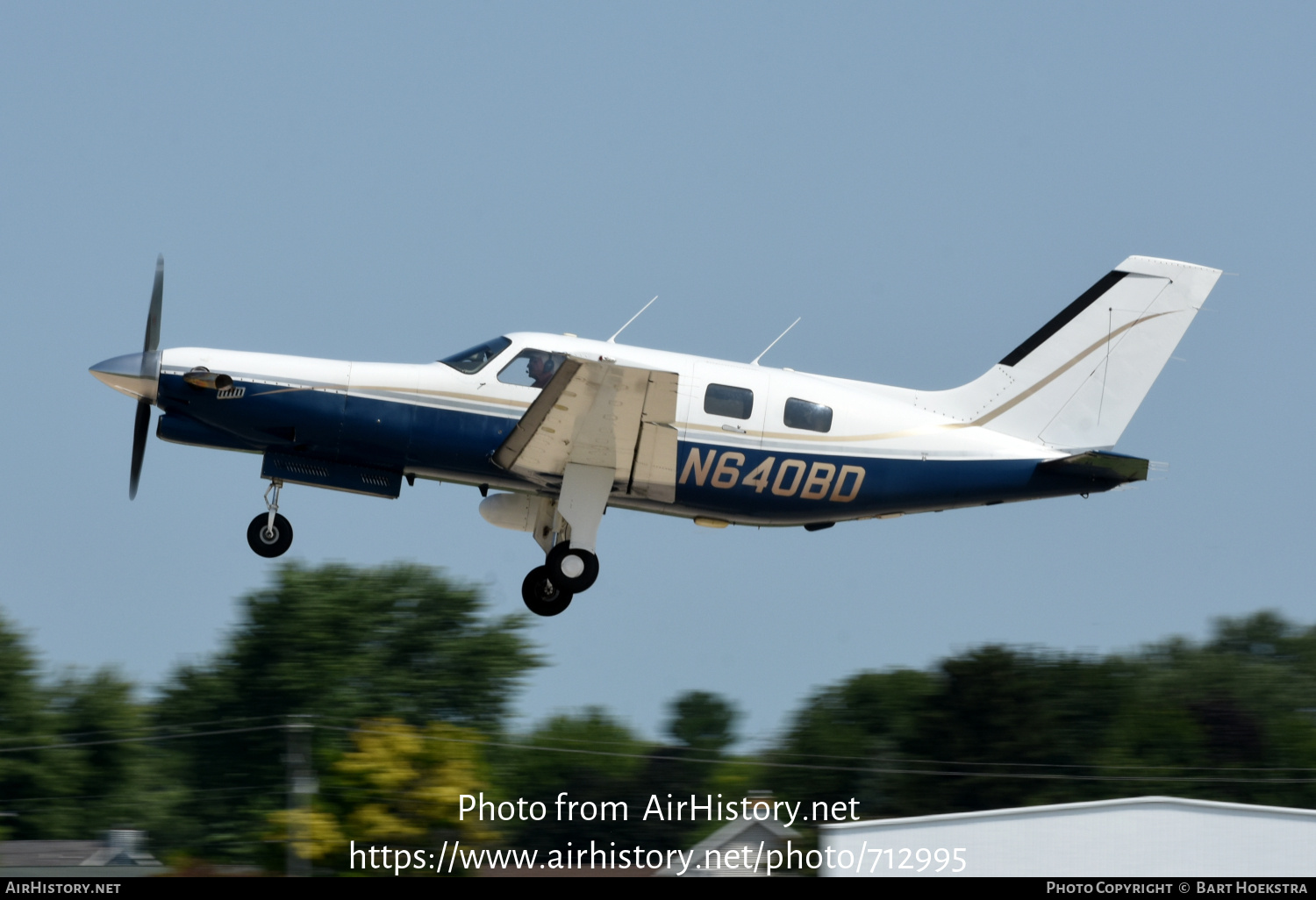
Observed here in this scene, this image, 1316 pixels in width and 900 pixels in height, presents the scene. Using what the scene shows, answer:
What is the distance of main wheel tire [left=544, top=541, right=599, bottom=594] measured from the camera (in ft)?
50.3

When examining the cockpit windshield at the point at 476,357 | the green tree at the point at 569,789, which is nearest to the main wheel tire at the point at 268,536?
the cockpit windshield at the point at 476,357

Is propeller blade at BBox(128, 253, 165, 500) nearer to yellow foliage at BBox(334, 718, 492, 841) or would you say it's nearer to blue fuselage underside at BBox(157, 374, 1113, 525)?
blue fuselage underside at BBox(157, 374, 1113, 525)

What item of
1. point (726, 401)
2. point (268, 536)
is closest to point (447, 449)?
point (268, 536)

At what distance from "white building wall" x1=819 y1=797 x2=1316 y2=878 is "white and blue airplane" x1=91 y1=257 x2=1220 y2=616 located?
12.4ft

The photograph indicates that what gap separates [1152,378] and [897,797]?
23898 millimetres

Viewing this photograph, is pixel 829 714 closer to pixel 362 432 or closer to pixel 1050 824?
pixel 1050 824

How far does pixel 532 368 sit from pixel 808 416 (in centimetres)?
291

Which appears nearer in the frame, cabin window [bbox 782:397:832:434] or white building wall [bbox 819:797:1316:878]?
cabin window [bbox 782:397:832:434]

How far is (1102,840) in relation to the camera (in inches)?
664

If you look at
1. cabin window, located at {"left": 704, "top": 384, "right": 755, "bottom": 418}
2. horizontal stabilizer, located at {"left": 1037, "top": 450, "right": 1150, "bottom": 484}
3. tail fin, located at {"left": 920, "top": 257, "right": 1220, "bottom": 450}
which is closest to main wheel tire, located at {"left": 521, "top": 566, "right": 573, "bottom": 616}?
cabin window, located at {"left": 704, "top": 384, "right": 755, "bottom": 418}

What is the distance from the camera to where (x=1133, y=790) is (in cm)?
4378

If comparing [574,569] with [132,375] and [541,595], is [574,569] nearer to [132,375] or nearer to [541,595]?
[541,595]
